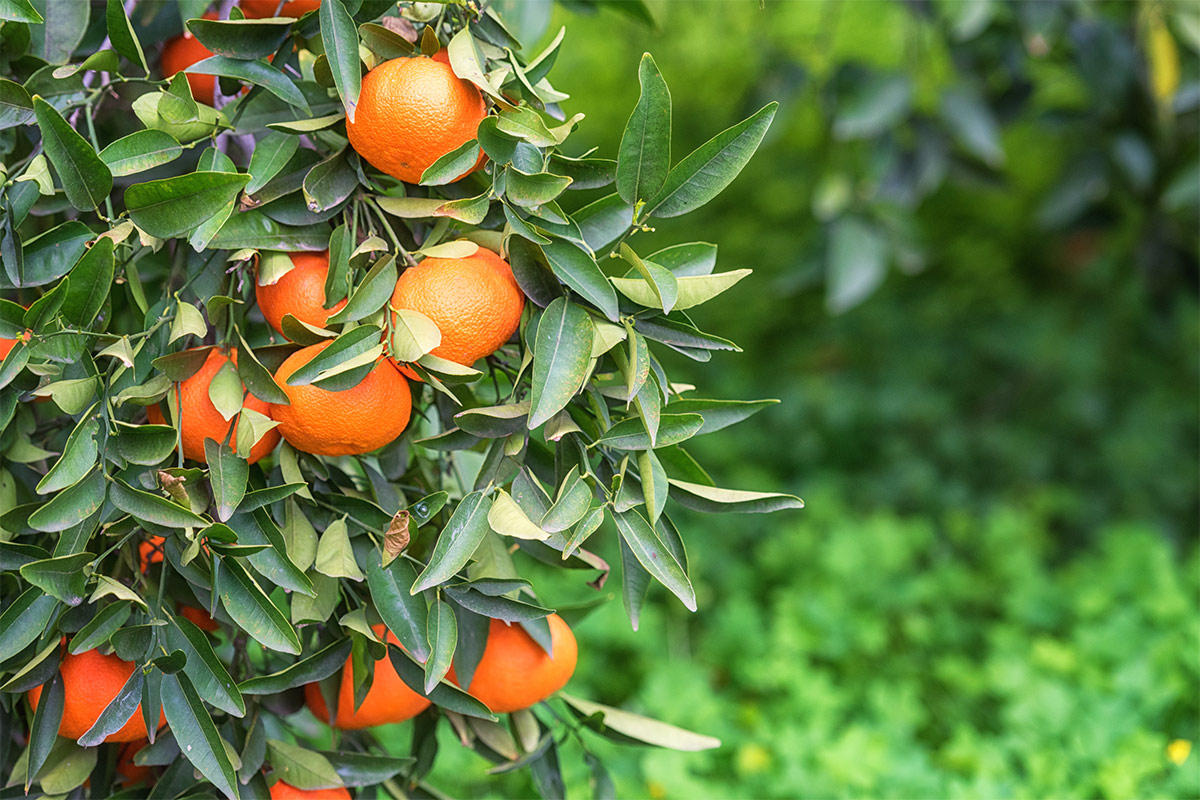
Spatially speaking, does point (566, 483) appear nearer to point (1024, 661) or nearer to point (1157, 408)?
point (1024, 661)

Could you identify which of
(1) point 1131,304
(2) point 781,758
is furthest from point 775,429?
(2) point 781,758

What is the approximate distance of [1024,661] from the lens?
1.25 meters

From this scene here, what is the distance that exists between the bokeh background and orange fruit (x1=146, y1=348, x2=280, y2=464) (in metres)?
0.31

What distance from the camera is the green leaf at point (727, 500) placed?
45 centimetres

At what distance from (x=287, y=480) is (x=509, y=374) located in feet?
0.39

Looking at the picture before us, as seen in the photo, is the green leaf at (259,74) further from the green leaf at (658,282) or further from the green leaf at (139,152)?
the green leaf at (658,282)

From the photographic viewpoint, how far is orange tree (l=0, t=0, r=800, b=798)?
0.41 metres

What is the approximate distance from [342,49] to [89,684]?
12.1 inches

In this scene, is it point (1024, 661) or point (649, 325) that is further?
point (1024, 661)

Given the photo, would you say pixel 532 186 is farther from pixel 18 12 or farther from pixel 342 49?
pixel 18 12

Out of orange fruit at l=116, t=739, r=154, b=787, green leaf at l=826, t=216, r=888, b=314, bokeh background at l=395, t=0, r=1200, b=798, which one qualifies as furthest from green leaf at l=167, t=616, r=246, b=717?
green leaf at l=826, t=216, r=888, b=314

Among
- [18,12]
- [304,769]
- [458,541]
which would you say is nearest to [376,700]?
[304,769]

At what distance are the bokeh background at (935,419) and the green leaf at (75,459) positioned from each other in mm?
367

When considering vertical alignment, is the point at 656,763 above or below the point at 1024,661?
above
